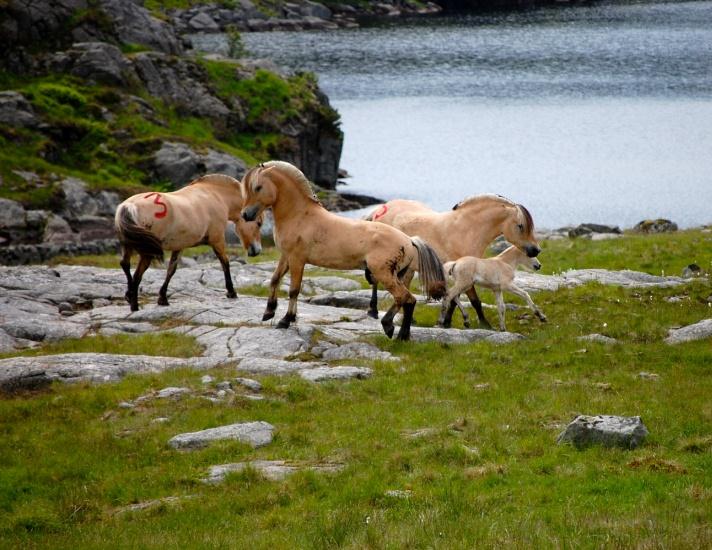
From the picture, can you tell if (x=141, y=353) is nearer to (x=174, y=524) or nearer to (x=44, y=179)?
(x=174, y=524)

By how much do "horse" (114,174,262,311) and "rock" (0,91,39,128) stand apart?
32.1m

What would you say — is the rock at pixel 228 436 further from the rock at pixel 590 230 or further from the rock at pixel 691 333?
the rock at pixel 590 230

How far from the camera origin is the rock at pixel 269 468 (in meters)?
13.2

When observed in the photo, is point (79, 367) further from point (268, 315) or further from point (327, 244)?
point (327, 244)

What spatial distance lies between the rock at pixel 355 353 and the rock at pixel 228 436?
4.33 m

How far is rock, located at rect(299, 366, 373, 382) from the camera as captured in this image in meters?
17.6

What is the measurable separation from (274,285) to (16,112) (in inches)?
1514

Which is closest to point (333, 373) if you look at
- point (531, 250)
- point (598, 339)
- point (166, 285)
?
point (598, 339)

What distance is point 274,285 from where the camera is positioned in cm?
2128

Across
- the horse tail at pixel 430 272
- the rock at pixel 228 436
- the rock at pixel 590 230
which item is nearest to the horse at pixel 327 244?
the horse tail at pixel 430 272

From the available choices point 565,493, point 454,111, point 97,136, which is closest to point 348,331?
point 565,493

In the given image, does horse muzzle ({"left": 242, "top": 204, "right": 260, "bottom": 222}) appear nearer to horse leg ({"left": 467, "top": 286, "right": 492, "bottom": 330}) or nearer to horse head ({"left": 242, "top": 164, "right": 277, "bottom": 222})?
horse head ({"left": 242, "top": 164, "right": 277, "bottom": 222})

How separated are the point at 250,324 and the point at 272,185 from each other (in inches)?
122

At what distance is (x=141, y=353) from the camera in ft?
64.3
